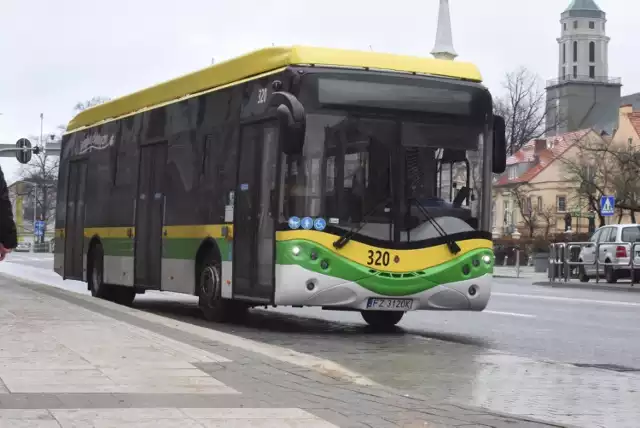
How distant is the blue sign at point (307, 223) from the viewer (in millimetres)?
13727

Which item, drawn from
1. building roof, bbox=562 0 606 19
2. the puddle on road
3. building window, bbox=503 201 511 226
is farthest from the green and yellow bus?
building roof, bbox=562 0 606 19

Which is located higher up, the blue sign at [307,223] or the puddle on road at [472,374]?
the blue sign at [307,223]

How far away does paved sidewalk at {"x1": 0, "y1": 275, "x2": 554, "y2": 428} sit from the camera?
679 cm

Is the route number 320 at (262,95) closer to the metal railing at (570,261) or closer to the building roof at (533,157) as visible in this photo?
the metal railing at (570,261)

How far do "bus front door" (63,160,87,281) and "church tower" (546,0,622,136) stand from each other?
379ft

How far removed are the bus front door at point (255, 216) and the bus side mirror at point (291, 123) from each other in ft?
2.00

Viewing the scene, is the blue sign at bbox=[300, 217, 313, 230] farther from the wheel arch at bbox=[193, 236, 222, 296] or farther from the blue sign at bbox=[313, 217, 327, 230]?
the wheel arch at bbox=[193, 236, 222, 296]

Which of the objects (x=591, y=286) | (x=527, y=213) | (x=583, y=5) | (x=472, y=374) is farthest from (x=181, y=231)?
(x=583, y=5)

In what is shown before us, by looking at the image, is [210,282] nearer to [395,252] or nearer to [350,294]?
[350,294]

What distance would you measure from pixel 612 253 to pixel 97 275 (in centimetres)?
2078

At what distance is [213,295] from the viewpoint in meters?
15.6

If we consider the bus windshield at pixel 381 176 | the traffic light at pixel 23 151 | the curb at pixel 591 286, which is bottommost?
the curb at pixel 591 286

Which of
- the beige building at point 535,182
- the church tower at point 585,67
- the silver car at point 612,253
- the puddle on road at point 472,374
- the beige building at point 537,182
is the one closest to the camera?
the puddle on road at point 472,374

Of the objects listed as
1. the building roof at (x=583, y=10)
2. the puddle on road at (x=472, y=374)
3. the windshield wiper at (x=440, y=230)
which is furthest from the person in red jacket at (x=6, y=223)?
the building roof at (x=583, y=10)
